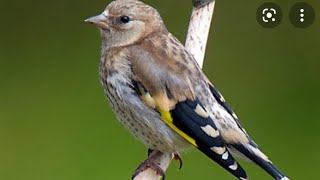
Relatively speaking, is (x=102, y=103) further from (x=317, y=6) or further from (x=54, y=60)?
(x=317, y=6)

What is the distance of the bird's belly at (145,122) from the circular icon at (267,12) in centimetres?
159

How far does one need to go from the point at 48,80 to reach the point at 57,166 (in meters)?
0.32

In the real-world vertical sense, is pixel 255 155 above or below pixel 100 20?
below

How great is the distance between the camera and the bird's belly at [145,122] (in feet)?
10.8

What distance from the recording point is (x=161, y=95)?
3.26 metres

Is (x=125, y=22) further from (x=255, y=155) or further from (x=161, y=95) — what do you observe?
(x=255, y=155)

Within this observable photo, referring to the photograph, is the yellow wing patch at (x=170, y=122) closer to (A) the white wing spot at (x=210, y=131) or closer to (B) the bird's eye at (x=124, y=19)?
(A) the white wing spot at (x=210, y=131)

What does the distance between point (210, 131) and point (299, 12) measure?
1.85 m

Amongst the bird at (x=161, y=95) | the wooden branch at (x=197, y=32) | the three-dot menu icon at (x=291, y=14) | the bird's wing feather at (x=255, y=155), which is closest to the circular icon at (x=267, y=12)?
the three-dot menu icon at (x=291, y=14)

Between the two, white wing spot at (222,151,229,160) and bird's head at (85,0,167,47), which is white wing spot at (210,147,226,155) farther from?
bird's head at (85,0,167,47)

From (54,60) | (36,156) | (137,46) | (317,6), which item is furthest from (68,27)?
(137,46)

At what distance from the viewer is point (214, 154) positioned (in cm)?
320

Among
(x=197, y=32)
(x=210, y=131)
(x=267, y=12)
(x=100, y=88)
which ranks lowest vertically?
(x=100, y=88)

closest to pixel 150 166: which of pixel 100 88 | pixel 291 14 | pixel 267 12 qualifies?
pixel 100 88
